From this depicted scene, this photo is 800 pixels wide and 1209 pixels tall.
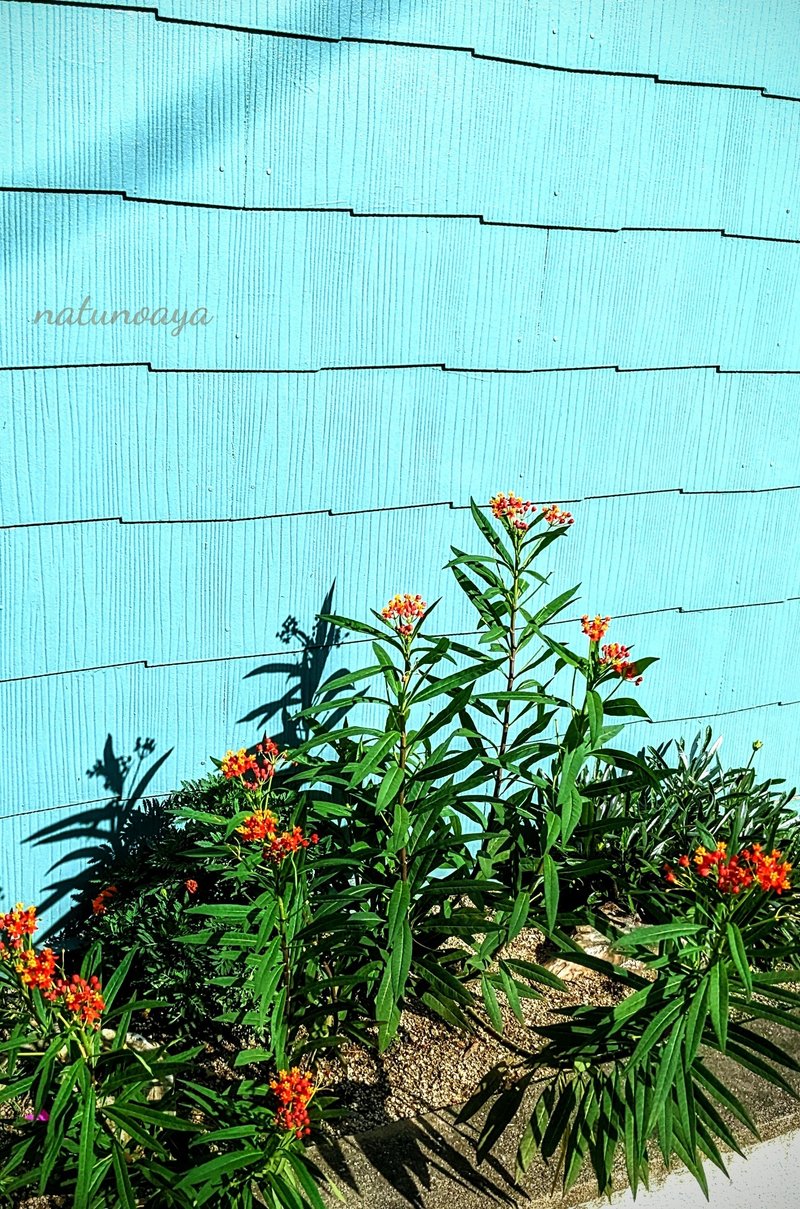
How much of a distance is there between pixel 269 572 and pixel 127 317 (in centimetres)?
73

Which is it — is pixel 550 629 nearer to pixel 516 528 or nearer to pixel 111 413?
pixel 516 528

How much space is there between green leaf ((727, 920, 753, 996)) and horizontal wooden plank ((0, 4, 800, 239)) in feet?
5.98

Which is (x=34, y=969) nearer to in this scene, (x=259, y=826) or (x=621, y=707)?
(x=259, y=826)

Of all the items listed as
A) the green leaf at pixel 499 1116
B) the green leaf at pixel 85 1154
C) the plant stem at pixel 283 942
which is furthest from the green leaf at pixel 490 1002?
the green leaf at pixel 85 1154

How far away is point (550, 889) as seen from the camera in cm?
250

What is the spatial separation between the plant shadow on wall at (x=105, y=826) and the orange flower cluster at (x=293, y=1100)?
0.99 meters

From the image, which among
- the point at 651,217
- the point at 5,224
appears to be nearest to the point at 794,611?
the point at 651,217

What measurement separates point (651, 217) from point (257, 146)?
1.14 meters

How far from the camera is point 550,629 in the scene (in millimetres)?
3504

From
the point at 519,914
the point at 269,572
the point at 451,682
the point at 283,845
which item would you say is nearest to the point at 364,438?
the point at 269,572

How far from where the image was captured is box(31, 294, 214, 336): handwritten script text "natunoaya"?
8.66ft

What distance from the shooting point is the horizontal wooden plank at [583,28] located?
267cm

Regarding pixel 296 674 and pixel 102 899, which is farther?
pixel 296 674

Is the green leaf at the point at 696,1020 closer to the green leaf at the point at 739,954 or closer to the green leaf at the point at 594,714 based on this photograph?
the green leaf at the point at 739,954
